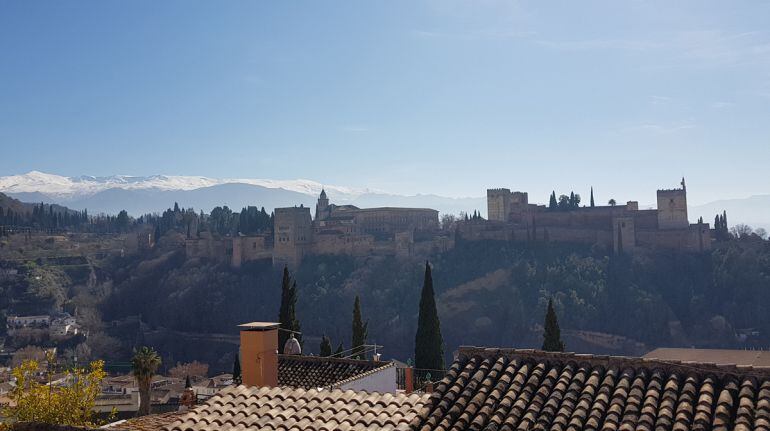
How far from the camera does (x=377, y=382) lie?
12406 mm

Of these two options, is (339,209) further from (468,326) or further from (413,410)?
(413,410)

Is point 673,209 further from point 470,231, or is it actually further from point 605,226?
point 470,231

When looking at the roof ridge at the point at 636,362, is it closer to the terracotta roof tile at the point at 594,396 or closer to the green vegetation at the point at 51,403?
the terracotta roof tile at the point at 594,396

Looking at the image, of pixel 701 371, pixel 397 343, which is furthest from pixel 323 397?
pixel 397 343

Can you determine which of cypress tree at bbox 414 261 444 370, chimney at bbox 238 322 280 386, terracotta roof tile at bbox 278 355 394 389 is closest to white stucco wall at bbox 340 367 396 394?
terracotta roof tile at bbox 278 355 394 389

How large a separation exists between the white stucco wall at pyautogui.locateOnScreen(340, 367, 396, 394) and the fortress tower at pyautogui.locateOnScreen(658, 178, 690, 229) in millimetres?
63757

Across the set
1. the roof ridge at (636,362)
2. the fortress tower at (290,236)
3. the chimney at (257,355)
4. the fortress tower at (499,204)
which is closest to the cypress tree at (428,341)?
the chimney at (257,355)

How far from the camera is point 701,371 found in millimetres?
7246

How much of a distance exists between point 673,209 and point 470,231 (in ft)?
67.8

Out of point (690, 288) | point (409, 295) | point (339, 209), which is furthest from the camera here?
point (339, 209)

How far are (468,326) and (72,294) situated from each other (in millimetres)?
51181

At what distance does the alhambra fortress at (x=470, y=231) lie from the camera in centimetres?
6975

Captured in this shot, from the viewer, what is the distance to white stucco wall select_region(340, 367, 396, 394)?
11656 mm

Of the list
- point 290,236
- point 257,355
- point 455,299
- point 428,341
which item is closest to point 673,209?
Result: point 455,299
